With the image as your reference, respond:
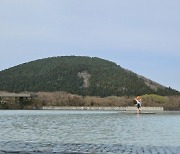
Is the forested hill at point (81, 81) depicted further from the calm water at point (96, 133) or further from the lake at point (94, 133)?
the calm water at point (96, 133)

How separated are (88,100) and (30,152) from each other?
13684 centimetres

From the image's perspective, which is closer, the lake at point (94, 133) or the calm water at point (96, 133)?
the lake at point (94, 133)

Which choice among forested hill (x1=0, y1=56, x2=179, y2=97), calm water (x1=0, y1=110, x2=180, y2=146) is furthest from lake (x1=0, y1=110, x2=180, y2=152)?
forested hill (x1=0, y1=56, x2=179, y2=97)

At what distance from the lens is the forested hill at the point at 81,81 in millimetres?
182750

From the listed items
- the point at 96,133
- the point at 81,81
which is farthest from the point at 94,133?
the point at 81,81

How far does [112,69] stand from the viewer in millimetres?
196250

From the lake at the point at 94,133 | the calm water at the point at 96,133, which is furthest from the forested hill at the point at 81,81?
the calm water at the point at 96,133

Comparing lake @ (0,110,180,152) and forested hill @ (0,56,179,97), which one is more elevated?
forested hill @ (0,56,179,97)

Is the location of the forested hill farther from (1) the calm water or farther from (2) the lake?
(1) the calm water

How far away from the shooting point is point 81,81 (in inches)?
7653

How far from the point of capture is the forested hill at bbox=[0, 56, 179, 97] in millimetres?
182750

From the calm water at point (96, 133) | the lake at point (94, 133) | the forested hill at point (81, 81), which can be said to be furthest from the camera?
the forested hill at point (81, 81)

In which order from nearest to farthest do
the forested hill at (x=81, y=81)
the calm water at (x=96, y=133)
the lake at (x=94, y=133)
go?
1. the lake at (x=94, y=133)
2. the calm water at (x=96, y=133)
3. the forested hill at (x=81, y=81)

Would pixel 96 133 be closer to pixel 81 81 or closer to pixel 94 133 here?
pixel 94 133
